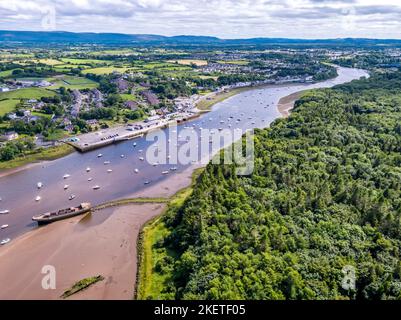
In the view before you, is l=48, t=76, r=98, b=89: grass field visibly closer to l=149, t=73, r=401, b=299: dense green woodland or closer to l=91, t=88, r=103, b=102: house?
l=91, t=88, r=103, b=102: house

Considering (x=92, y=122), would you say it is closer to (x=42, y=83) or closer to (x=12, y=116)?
(x=12, y=116)

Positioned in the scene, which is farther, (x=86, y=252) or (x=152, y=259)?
(x=86, y=252)

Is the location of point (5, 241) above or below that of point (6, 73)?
below

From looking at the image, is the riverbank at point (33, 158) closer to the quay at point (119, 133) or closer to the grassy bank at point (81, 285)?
the quay at point (119, 133)

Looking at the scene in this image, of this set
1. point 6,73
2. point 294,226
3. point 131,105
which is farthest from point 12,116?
point 294,226

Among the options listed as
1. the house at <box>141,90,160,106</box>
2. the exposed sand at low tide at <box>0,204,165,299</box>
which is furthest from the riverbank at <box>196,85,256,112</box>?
the exposed sand at low tide at <box>0,204,165,299</box>

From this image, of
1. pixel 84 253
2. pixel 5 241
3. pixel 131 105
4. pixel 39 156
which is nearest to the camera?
pixel 84 253

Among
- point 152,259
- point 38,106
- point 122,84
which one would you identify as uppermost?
point 122,84
